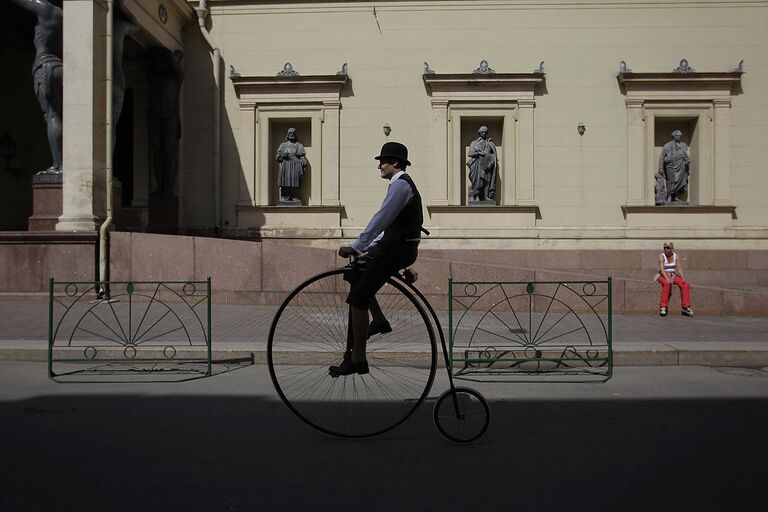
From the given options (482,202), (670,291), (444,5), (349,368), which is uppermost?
(444,5)

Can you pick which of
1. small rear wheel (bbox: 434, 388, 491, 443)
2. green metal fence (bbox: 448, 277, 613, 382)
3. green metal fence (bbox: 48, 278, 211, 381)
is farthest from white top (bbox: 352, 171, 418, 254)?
green metal fence (bbox: 48, 278, 211, 381)

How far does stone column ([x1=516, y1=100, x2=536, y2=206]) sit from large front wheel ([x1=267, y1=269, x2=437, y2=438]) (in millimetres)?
11496

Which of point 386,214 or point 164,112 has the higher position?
point 164,112

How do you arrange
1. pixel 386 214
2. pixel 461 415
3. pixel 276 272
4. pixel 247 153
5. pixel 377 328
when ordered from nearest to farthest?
pixel 386 214 → pixel 461 415 → pixel 377 328 → pixel 276 272 → pixel 247 153

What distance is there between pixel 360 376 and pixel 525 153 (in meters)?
13.6

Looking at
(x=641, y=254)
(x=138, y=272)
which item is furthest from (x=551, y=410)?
(x=641, y=254)

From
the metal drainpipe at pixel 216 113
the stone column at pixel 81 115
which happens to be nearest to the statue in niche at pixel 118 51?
the stone column at pixel 81 115

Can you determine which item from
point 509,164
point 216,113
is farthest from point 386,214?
→ point 216,113

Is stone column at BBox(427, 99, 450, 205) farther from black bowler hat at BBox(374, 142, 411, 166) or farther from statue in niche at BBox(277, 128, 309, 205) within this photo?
black bowler hat at BBox(374, 142, 411, 166)

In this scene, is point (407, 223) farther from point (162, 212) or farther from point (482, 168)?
point (162, 212)

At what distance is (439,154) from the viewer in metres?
19.0

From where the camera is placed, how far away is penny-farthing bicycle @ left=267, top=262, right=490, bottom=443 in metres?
5.17


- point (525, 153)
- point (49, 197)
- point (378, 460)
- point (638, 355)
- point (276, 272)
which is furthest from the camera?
point (525, 153)

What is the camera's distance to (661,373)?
812 cm
